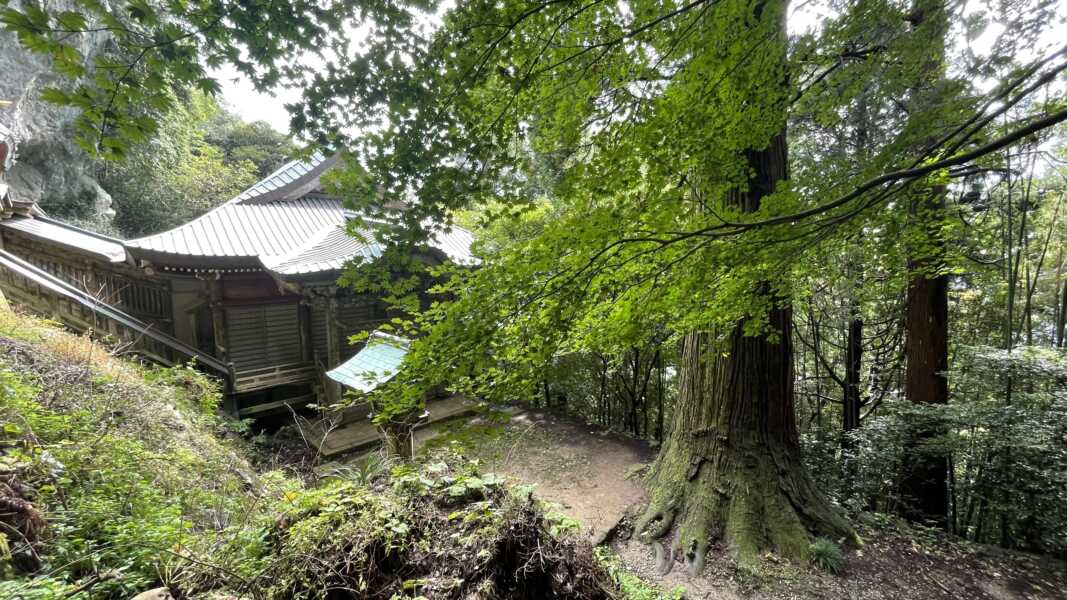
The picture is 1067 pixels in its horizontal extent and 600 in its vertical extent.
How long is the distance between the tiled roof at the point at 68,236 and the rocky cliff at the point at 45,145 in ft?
9.86

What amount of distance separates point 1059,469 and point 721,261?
4916 millimetres

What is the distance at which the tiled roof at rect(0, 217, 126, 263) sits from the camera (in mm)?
6914

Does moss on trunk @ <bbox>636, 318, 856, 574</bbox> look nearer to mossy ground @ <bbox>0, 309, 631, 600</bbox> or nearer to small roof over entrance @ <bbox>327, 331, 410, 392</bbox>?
mossy ground @ <bbox>0, 309, 631, 600</bbox>

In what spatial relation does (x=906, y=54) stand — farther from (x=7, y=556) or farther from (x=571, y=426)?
(x=571, y=426)

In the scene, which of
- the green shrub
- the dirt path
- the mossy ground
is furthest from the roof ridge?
the green shrub

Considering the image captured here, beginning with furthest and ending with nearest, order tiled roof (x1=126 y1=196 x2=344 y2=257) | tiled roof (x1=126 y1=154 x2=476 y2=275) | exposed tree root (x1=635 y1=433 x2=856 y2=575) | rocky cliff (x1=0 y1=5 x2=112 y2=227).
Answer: rocky cliff (x1=0 y1=5 x2=112 y2=227) < tiled roof (x1=126 y1=196 x2=344 y2=257) < tiled roof (x1=126 y1=154 x2=476 y2=275) < exposed tree root (x1=635 y1=433 x2=856 y2=575)

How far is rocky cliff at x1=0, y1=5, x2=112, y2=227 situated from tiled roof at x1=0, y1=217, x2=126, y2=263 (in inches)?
118

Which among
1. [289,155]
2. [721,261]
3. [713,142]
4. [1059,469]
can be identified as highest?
[713,142]

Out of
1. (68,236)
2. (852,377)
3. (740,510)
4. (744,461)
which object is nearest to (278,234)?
(68,236)

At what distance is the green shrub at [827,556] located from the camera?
345 cm

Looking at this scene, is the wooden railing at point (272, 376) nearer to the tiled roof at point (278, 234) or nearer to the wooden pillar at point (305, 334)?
the wooden pillar at point (305, 334)

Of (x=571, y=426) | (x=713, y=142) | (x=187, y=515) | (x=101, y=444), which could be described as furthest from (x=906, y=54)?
(x=571, y=426)

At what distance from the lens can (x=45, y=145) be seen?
1093cm

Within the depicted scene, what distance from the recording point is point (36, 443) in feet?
8.32
